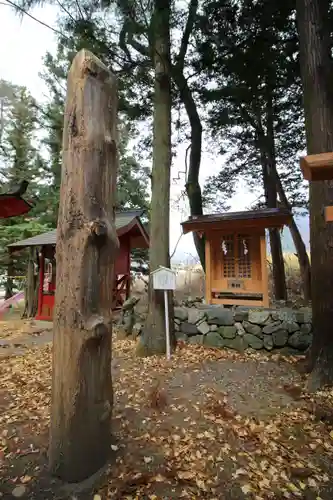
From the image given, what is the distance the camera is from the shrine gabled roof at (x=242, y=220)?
5590 mm

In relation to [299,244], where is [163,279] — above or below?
below

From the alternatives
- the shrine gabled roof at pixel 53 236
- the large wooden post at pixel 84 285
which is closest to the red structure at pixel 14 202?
the large wooden post at pixel 84 285

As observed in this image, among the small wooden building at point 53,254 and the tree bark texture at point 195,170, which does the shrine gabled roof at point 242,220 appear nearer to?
the tree bark texture at point 195,170

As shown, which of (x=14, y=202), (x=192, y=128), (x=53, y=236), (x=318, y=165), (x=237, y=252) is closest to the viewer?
(x=318, y=165)

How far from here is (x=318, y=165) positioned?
5.78 ft

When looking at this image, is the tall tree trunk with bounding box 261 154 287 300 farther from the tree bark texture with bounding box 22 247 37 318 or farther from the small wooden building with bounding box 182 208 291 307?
the tree bark texture with bounding box 22 247 37 318

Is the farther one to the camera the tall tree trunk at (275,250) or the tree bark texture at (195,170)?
the tall tree trunk at (275,250)

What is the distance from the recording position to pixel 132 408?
2953 mm

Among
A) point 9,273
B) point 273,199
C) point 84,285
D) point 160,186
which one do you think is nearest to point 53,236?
point 9,273

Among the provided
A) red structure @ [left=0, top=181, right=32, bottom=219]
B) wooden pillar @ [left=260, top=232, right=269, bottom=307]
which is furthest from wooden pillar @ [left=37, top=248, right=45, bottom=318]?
wooden pillar @ [left=260, top=232, right=269, bottom=307]

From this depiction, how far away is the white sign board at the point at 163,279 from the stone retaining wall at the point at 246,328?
→ 1101mm

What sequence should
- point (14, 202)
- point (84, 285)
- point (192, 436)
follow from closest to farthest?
point (84, 285), point (192, 436), point (14, 202)

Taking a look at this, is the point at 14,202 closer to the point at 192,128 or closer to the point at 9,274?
the point at 192,128

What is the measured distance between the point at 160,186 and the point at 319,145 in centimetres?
261
